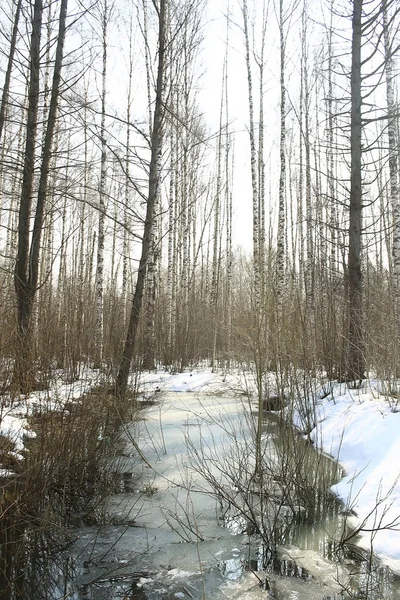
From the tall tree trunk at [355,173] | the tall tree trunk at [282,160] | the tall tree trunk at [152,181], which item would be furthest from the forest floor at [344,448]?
the tall tree trunk at [282,160]

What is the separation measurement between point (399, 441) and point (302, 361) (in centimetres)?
117

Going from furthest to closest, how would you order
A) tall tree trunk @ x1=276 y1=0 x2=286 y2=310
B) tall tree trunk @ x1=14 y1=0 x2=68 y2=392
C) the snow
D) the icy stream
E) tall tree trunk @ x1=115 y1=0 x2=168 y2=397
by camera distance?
tall tree trunk @ x1=276 y1=0 x2=286 y2=310, tall tree trunk @ x1=14 y1=0 x2=68 y2=392, tall tree trunk @ x1=115 y1=0 x2=168 y2=397, the snow, the icy stream

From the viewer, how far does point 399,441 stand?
3.78 metres

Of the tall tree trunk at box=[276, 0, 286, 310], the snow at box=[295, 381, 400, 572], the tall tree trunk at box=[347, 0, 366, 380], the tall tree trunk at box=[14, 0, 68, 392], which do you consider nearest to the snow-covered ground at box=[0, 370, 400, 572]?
the snow at box=[295, 381, 400, 572]

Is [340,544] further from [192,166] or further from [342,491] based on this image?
[192,166]

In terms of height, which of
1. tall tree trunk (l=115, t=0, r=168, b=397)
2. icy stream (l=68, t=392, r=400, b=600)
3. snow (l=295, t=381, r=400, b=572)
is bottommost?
icy stream (l=68, t=392, r=400, b=600)

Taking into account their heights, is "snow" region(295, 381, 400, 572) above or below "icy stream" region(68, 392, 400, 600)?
above

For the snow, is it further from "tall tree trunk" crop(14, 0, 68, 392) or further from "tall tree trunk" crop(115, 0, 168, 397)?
"tall tree trunk" crop(14, 0, 68, 392)

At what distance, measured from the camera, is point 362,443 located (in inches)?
165

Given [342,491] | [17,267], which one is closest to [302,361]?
[342,491]

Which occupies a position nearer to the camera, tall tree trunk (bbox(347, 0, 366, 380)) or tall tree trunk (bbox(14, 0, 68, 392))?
tall tree trunk (bbox(14, 0, 68, 392))

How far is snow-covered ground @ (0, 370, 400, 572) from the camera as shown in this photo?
2.76m

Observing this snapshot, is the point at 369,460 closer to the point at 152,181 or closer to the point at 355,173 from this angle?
the point at 152,181

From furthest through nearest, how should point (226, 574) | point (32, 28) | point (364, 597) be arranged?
point (32, 28), point (226, 574), point (364, 597)
